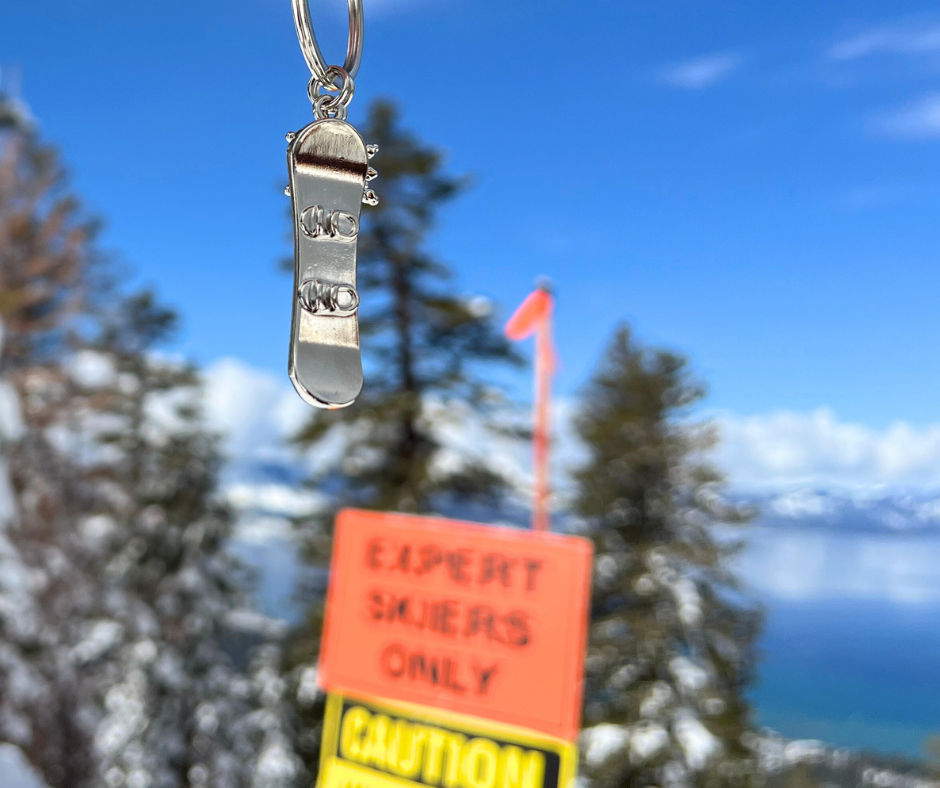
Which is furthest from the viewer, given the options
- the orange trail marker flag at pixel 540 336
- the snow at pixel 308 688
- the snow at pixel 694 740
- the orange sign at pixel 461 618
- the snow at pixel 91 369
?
the snow at pixel 91 369

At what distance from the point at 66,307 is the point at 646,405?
10.5m

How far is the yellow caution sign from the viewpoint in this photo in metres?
5.04

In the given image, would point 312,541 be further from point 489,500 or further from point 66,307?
point 66,307

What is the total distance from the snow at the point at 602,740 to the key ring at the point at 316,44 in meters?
11.9

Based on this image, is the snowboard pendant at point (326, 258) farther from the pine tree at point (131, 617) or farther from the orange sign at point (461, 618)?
the pine tree at point (131, 617)

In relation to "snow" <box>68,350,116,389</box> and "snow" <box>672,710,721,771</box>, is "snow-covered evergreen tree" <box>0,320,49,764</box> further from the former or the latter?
"snow" <box>672,710,721,771</box>

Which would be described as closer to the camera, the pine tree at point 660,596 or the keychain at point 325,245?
the keychain at point 325,245

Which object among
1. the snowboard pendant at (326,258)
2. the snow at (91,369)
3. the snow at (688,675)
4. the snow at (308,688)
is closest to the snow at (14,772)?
the snow at (308,688)

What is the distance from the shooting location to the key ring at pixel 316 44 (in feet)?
1.93

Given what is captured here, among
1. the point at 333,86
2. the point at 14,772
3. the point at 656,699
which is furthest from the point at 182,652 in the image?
the point at 333,86

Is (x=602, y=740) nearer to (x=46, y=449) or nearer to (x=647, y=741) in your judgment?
(x=647, y=741)

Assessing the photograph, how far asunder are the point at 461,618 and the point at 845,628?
43.2 metres

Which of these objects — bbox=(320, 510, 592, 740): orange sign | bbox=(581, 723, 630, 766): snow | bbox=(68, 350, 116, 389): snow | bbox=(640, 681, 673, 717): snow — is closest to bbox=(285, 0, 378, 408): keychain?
bbox=(320, 510, 592, 740): orange sign

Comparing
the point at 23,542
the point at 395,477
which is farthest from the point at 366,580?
the point at 23,542
